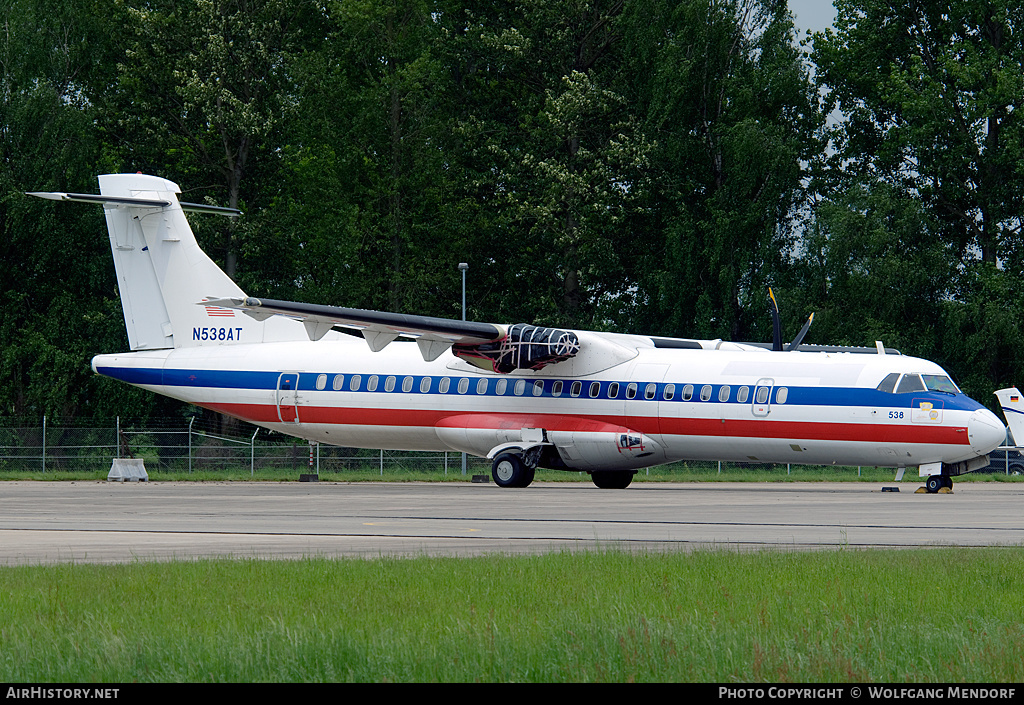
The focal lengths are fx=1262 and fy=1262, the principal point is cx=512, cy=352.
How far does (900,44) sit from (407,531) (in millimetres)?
43758

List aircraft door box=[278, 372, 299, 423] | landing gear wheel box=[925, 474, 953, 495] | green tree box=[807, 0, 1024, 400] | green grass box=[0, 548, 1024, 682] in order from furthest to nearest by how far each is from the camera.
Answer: green tree box=[807, 0, 1024, 400], aircraft door box=[278, 372, 299, 423], landing gear wheel box=[925, 474, 953, 495], green grass box=[0, 548, 1024, 682]

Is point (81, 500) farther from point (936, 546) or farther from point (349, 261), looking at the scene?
point (349, 261)

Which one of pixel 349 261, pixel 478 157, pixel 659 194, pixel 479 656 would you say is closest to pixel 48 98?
pixel 349 261

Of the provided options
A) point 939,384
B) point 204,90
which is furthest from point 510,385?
point 204,90

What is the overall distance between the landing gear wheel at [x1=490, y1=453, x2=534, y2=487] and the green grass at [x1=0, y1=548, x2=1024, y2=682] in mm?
17190

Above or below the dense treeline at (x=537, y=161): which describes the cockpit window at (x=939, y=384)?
below

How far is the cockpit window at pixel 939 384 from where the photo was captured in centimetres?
2778

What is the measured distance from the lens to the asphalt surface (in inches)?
622

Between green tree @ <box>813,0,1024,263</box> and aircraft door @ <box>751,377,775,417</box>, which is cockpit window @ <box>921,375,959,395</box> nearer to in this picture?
aircraft door @ <box>751,377,775,417</box>

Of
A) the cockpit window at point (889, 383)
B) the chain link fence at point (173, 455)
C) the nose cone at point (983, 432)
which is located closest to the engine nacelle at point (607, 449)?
the cockpit window at point (889, 383)

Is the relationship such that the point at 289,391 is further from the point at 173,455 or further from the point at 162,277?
the point at 173,455

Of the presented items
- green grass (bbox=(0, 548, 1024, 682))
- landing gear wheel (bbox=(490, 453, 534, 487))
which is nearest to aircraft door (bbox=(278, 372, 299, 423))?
landing gear wheel (bbox=(490, 453, 534, 487))

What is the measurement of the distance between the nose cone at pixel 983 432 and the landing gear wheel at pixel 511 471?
10305mm

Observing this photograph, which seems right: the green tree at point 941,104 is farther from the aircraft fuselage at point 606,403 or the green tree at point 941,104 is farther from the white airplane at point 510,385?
the aircraft fuselage at point 606,403
